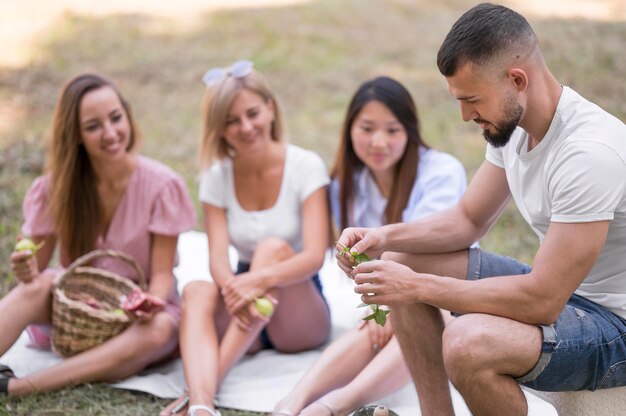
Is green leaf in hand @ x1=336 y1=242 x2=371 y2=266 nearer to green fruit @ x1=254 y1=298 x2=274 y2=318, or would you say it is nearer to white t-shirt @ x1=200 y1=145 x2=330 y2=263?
green fruit @ x1=254 y1=298 x2=274 y2=318

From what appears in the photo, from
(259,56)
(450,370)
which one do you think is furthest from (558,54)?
(450,370)

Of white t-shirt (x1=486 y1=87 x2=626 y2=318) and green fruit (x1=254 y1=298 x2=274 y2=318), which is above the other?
white t-shirt (x1=486 y1=87 x2=626 y2=318)

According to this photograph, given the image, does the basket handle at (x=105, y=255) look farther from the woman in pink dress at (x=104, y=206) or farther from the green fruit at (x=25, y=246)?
the green fruit at (x=25, y=246)

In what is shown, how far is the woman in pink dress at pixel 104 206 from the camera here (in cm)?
388

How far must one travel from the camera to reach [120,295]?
389 cm

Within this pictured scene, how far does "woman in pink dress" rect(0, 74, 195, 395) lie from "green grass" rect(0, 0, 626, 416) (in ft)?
6.06

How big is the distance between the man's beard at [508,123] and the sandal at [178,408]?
182 centimetres

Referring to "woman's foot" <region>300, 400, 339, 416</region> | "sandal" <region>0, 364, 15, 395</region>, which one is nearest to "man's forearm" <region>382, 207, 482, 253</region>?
"woman's foot" <region>300, 400, 339, 416</region>

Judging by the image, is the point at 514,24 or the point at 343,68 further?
the point at 343,68

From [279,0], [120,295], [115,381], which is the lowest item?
[115,381]

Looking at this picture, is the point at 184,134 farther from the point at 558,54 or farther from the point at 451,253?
the point at 451,253

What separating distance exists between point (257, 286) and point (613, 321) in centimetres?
163

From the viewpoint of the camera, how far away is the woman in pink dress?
388 cm

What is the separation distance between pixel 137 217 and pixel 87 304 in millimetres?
500
